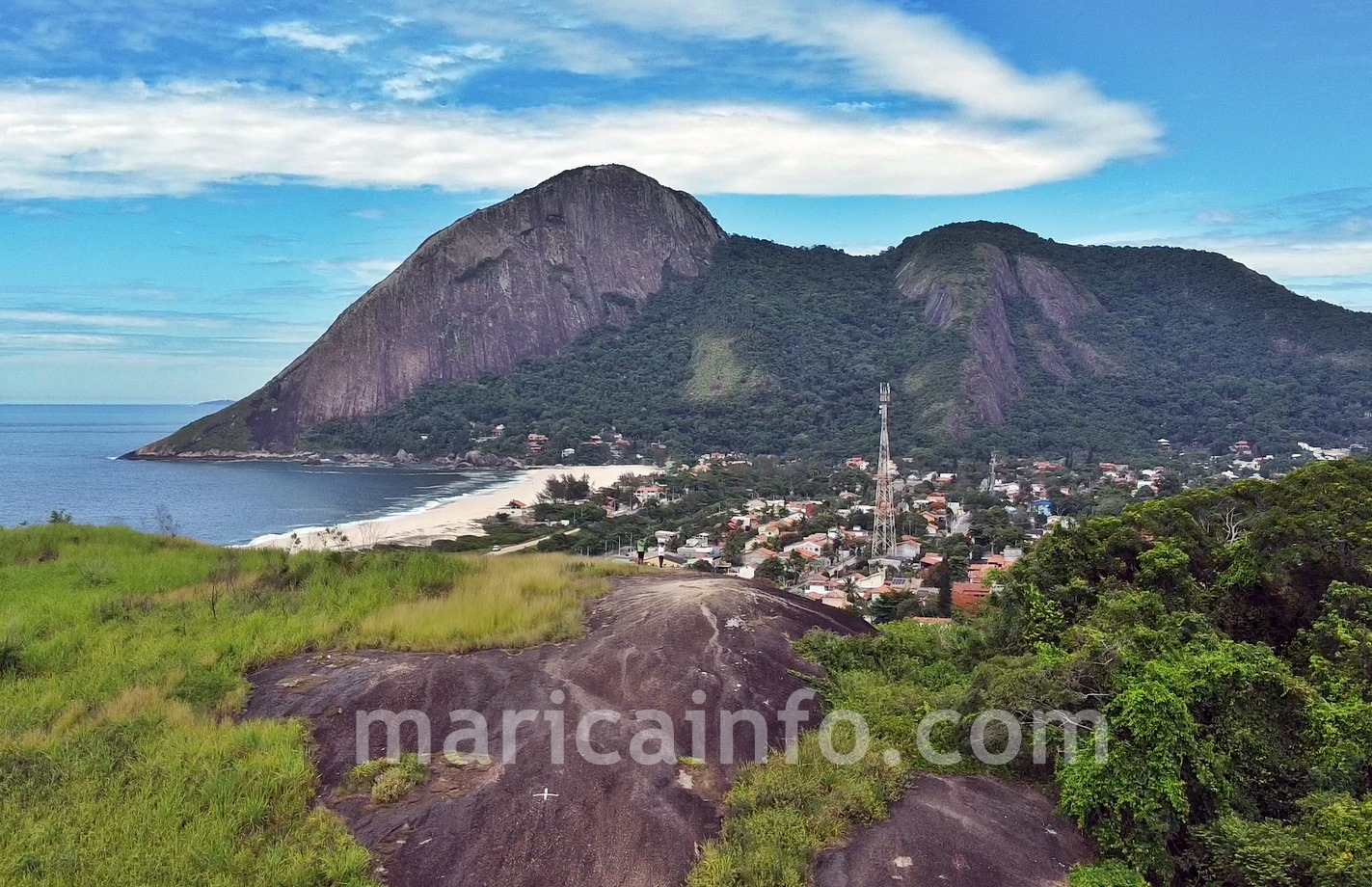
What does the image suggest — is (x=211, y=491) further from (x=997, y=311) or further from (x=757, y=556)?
(x=997, y=311)

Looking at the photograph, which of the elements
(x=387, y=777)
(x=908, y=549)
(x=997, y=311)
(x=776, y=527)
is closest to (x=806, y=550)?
(x=908, y=549)

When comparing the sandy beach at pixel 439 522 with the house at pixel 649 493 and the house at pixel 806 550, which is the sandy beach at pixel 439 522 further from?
the house at pixel 806 550

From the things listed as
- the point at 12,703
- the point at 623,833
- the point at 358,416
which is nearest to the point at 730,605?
the point at 623,833

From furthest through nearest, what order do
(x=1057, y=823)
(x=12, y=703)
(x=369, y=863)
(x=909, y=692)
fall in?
(x=909, y=692) < (x=12, y=703) < (x=1057, y=823) < (x=369, y=863)

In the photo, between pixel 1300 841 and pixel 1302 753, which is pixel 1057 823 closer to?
pixel 1300 841

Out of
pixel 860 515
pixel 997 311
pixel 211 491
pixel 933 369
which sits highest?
pixel 997 311
